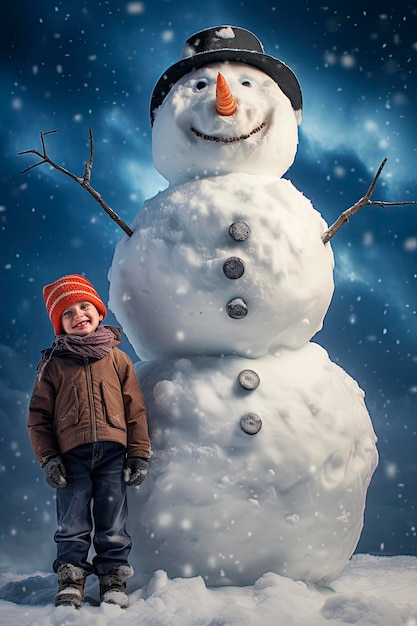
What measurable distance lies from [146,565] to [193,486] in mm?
423

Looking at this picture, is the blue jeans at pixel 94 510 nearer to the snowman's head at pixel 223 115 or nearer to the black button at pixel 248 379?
the black button at pixel 248 379

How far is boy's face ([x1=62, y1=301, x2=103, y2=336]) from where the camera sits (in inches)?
104

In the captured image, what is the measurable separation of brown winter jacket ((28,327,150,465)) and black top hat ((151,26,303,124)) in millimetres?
1678

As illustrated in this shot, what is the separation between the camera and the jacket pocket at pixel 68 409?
243cm

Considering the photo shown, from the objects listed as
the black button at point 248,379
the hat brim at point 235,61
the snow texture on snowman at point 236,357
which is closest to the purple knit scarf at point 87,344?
the snow texture on snowman at point 236,357

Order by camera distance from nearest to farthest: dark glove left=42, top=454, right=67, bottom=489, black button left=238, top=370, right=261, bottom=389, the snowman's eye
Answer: dark glove left=42, top=454, right=67, bottom=489 → black button left=238, top=370, right=261, bottom=389 → the snowman's eye

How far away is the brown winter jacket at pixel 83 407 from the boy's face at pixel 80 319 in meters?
0.13

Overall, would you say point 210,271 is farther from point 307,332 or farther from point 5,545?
point 5,545

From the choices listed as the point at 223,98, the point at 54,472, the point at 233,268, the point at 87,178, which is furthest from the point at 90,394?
the point at 223,98

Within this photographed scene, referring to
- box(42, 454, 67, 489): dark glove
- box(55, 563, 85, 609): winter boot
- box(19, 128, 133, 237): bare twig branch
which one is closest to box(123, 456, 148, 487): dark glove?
box(42, 454, 67, 489): dark glove

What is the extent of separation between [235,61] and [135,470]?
217 cm

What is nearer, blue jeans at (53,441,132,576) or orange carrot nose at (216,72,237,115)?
blue jeans at (53,441,132,576)

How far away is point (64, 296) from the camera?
2682 mm

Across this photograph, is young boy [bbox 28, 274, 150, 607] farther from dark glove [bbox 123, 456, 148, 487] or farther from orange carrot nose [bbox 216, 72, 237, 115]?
orange carrot nose [bbox 216, 72, 237, 115]
